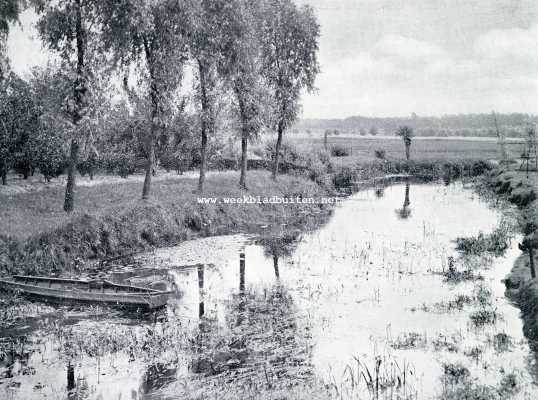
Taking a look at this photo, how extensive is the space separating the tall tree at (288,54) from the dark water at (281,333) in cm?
2071

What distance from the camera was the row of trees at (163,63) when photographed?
26625mm

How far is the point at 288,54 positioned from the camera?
45281mm

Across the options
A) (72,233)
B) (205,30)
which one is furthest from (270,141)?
(72,233)

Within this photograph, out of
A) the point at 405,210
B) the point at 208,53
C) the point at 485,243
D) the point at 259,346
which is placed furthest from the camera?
the point at 405,210

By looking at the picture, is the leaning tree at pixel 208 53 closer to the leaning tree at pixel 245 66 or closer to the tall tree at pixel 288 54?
the leaning tree at pixel 245 66

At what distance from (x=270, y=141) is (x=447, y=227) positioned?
2958cm

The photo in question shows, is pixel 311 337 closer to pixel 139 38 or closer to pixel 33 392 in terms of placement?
pixel 33 392

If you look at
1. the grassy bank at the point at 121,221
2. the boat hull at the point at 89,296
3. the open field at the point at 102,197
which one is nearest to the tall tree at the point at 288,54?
the open field at the point at 102,197

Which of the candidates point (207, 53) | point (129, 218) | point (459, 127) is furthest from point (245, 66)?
point (459, 127)

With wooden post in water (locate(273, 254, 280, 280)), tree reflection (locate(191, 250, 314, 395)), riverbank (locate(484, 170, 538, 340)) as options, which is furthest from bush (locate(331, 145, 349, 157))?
tree reflection (locate(191, 250, 314, 395))

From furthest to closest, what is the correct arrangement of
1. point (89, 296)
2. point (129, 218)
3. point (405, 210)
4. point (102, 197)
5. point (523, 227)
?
point (405, 210) → point (102, 197) → point (523, 227) → point (129, 218) → point (89, 296)

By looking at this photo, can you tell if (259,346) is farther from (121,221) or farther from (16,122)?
(16,122)

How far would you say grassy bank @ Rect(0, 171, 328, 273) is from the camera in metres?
23.2

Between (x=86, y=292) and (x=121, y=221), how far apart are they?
9035 millimetres
